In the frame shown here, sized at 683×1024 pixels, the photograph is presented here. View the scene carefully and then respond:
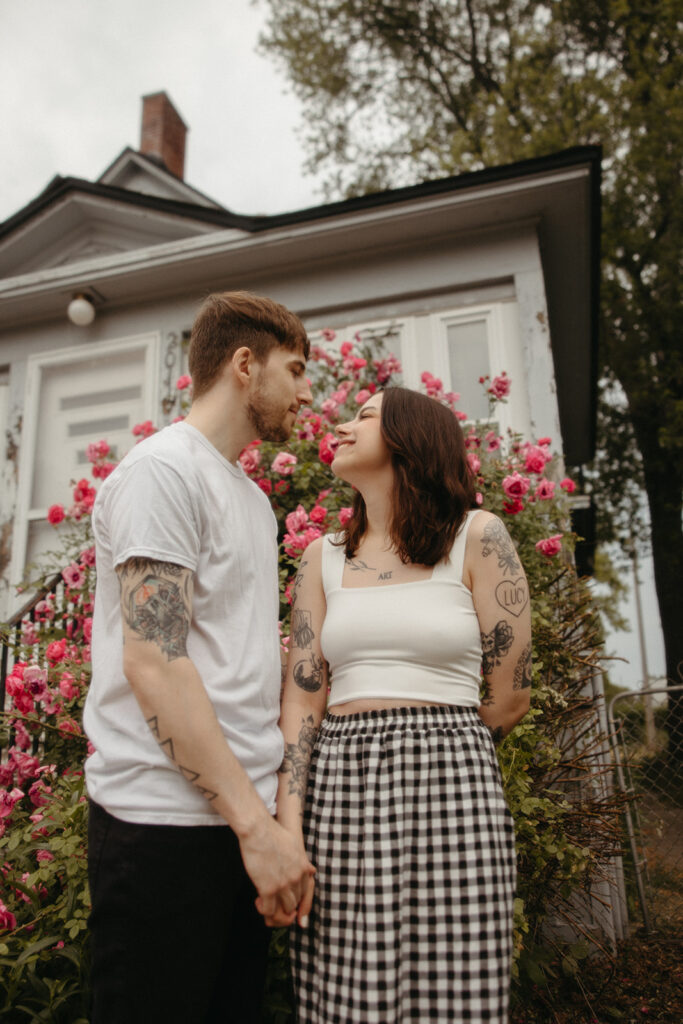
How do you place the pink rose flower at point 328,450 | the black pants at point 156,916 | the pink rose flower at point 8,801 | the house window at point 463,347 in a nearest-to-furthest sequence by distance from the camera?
the black pants at point 156,916 < the pink rose flower at point 8,801 < the pink rose flower at point 328,450 < the house window at point 463,347

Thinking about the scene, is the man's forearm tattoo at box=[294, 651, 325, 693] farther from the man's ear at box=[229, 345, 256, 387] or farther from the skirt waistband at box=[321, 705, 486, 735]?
the man's ear at box=[229, 345, 256, 387]

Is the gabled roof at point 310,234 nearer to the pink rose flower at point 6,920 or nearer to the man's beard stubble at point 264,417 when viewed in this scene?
the man's beard stubble at point 264,417

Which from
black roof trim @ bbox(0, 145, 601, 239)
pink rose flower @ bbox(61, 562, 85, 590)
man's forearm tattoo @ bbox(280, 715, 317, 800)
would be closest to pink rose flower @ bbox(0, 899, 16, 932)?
man's forearm tattoo @ bbox(280, 715, 317, 800)

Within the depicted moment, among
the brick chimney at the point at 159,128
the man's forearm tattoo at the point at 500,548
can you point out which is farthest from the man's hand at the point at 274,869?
the brick chimney at the point at 159,128

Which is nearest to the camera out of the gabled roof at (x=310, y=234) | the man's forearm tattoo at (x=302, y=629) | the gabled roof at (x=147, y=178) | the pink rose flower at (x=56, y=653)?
the man's forearm tattoo at (x=302, y=629)

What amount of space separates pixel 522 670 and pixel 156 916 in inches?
39.4

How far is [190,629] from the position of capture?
144 cm

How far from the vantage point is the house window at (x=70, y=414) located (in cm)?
673

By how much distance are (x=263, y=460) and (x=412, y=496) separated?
2527 millimetres

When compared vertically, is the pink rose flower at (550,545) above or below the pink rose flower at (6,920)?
above

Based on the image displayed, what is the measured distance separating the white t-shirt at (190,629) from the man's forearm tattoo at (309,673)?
7.5 inches

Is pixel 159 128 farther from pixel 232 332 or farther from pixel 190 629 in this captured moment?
pixel 190 629

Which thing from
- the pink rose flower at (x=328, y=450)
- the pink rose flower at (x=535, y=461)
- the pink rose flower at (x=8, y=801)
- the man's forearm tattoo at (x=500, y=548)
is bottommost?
the pink rose flower at (x=8, y=801)

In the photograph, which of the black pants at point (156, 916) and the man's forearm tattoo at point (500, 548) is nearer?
the black pants at point (156, 916)
